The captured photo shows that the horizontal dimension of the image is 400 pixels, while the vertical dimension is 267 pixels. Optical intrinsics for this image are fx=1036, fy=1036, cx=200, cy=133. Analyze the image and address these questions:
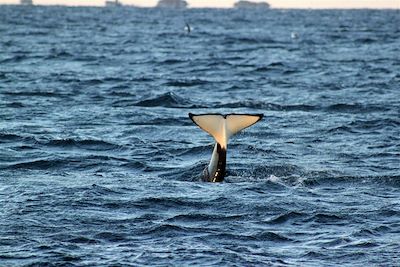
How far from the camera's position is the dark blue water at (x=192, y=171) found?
453 inches

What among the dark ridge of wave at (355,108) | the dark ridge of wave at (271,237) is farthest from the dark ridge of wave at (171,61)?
the dark ridge of wave at (271,237)

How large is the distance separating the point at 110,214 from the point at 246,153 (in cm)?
570

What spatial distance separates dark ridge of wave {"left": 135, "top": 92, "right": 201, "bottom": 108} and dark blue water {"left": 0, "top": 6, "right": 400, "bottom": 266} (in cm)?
6

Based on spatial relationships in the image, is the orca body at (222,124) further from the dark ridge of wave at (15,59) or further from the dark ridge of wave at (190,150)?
the dark ridge of wave at (15,59)

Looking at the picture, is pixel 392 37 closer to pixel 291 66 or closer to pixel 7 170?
pixel 291 66

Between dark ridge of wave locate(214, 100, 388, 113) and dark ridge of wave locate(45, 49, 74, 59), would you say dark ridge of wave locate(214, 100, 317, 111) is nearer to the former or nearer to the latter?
dark ridge of wave locate(214, 100, 388, 113)

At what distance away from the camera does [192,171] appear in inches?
647

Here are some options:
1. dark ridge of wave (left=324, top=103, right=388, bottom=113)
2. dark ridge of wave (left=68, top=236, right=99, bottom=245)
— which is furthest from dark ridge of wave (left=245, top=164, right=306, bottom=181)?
dark ridge of wave (left=324, top=103, right=388, bottom=113)

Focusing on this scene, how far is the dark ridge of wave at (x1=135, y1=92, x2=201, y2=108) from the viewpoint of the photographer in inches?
1025

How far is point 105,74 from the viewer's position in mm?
35312

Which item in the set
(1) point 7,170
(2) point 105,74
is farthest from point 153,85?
(1) point 7,170

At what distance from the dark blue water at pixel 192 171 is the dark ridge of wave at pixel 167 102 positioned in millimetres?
60

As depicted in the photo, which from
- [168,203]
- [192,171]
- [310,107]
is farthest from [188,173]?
[310,107]

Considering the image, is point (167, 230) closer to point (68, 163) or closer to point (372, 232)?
point (372, 232)
